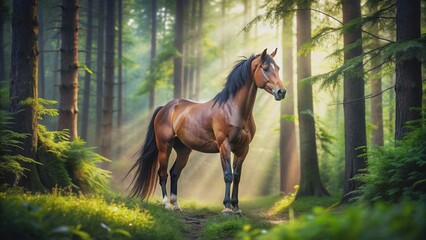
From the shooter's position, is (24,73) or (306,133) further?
(306,133)

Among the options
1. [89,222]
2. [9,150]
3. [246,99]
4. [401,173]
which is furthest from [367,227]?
[9,150]

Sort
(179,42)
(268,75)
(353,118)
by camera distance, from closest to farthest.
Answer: (268,75), (353,118), (179,42)

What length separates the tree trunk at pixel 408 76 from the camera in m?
8.41

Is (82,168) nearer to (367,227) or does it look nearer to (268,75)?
(268,75)

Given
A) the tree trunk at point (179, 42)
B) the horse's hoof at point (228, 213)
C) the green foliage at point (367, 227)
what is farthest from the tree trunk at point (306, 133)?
the green foliage at point (367, 227)

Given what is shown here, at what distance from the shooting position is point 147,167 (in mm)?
10859

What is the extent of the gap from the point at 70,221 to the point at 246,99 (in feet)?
16.8

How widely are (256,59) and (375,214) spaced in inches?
250

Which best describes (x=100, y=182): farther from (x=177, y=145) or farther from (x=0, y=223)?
(x=0, y=223)

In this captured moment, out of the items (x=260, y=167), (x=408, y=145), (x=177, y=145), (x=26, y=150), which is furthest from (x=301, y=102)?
(x=260, y=167)

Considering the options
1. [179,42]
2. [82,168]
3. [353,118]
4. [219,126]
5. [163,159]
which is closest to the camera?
[219,126]

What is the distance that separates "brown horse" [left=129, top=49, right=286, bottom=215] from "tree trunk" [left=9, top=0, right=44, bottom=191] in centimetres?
323

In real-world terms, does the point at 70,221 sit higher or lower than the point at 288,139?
lower

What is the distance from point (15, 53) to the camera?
812cm
